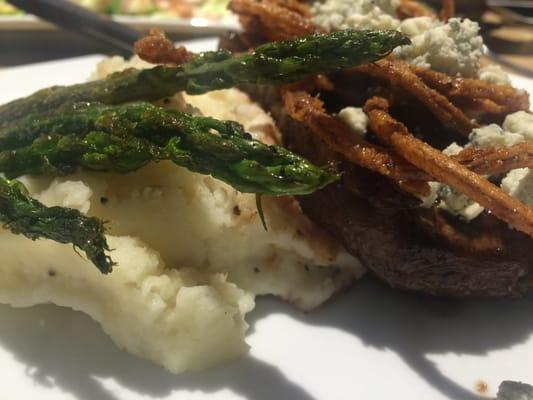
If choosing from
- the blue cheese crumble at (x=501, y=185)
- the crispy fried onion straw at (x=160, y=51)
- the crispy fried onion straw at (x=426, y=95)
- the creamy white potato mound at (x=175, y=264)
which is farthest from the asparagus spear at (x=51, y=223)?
the crispy fried onion straw at (x=426, y=95)

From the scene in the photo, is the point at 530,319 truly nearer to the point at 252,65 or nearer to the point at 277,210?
the point at 277,210

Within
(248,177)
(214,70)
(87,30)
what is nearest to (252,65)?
(214,70)

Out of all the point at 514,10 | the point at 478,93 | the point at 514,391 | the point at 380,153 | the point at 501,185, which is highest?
the point at 478,93

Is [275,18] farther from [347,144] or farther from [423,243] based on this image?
[423,243]

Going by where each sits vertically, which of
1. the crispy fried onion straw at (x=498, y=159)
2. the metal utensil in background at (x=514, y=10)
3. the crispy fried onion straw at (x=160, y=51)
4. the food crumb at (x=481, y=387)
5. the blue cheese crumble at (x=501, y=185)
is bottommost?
the metal utensil in background at (x=514, y=10)

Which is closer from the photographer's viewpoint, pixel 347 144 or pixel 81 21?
pixel 347 144

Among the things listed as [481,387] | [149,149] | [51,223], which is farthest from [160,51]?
[481,387]

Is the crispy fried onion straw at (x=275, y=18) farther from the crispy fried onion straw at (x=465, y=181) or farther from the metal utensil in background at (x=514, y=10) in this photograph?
the metal utensil in background at (x=514, y=10)
